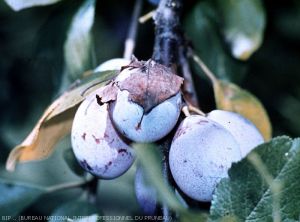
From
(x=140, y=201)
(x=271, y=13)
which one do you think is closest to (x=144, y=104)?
(x=140, y=201)

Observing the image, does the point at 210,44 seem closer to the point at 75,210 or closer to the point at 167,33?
the point at 167,33

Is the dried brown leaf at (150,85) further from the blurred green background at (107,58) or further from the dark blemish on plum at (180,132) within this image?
the blurred green background at (107,58)

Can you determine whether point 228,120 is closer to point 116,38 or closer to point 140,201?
point 140,201

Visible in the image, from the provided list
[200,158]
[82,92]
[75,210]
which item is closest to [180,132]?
[200,158]

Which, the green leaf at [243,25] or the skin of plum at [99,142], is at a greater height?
the green leaf at [243,25]

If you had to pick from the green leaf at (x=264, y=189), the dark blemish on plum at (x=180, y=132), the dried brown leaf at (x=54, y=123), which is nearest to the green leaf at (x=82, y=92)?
the dried brown leaf at (x=54, y=123)

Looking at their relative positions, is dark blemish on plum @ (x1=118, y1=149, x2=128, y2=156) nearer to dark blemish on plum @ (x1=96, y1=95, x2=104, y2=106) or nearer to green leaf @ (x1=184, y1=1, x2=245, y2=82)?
dark blemish on plum @ (x1=96, y1=95, x2=104, y2=106)
